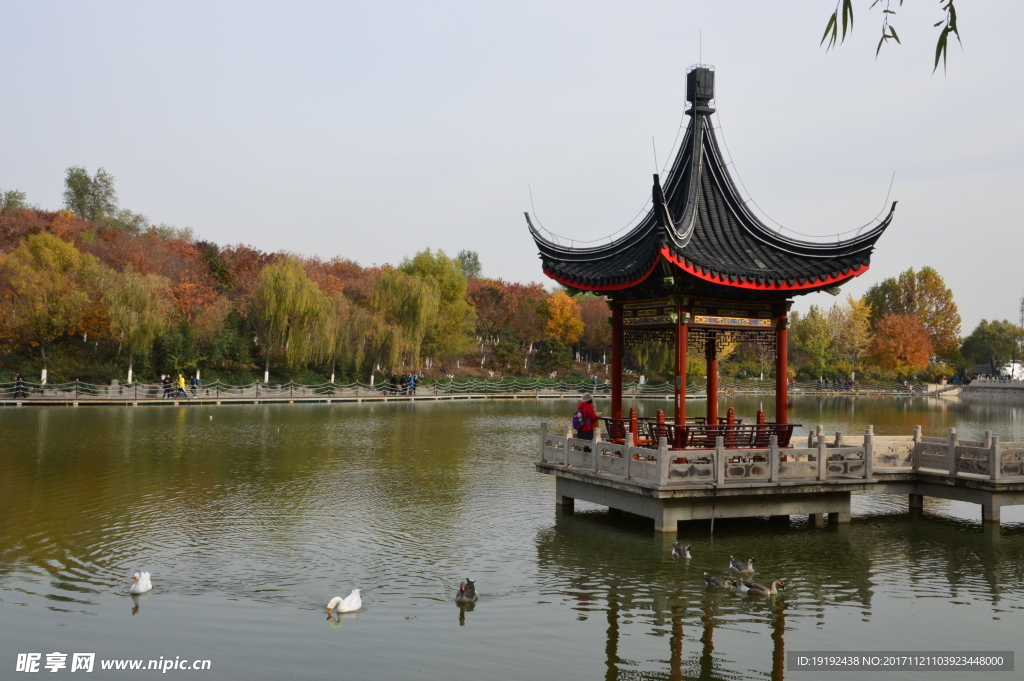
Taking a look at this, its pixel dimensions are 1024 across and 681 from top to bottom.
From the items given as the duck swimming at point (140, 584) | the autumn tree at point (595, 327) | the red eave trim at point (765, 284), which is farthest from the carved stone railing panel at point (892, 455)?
the autumn tree at point (595, 327)

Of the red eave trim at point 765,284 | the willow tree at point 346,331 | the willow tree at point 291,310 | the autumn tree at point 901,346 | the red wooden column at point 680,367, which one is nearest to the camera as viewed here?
the red eave trim at point 765,284

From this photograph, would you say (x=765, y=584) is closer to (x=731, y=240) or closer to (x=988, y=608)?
(x=988, y=608)

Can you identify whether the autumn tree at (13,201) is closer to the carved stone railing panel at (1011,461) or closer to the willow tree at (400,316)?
the willow tree at (400,316)

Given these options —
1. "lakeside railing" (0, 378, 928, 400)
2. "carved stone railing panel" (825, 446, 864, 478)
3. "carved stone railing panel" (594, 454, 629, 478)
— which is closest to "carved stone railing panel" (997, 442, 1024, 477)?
"carved stone railing panel" (825, 446, 864, 478)

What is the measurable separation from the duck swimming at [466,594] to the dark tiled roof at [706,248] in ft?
19.1

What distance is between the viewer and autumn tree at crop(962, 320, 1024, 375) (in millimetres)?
88250

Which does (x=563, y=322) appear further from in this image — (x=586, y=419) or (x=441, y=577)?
(x=441, y=577)

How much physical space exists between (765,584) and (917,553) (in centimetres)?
328

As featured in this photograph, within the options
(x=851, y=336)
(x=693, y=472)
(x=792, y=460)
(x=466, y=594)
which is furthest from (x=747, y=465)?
(x=851, y=336)

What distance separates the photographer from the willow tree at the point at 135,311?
40.1 metres

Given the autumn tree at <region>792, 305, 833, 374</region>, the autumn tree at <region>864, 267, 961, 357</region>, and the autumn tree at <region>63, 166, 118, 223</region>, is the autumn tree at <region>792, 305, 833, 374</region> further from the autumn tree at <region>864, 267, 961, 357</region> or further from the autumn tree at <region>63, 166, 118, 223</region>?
the autumn tree at <region>63, 166, 118, 223</region>

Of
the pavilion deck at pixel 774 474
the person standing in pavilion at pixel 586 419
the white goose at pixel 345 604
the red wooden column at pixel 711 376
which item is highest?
the red wooden column at pixel 711 376

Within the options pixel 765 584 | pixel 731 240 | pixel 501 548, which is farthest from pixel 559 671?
pixel 731 240

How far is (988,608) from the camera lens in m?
10.0
